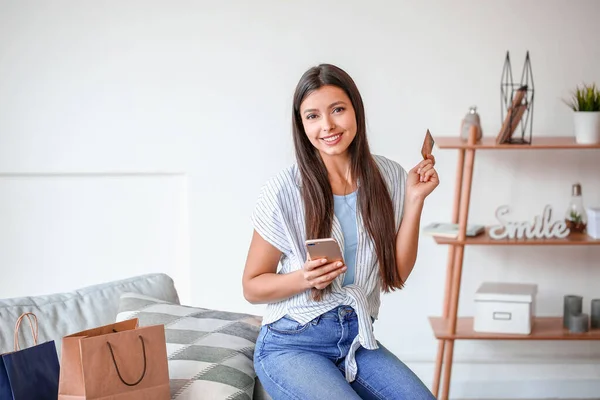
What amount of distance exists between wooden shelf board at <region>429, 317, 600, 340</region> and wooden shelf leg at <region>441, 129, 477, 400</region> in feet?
0.14

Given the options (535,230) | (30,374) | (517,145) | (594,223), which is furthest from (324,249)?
(594,223)

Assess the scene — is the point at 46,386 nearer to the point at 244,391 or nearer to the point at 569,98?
the point at 244,391

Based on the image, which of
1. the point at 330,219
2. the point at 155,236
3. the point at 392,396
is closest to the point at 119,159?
the point at 155,236

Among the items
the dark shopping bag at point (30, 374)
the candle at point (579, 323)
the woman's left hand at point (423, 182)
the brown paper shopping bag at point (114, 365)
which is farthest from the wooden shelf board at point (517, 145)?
the dark shopping bag at point (30, 374)

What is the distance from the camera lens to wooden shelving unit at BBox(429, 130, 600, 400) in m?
3.29

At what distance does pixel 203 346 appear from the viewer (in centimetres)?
221

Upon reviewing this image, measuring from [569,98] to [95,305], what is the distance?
224 centimetres

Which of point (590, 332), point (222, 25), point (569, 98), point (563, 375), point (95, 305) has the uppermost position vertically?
point (222, 25)

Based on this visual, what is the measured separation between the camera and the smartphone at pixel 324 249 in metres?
1.94

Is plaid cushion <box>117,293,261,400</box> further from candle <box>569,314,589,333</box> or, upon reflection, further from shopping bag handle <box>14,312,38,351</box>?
candle <box>569,314,589,333</box>

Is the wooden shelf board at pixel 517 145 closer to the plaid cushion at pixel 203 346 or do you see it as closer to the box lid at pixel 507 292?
the box lid at pixel 507 292

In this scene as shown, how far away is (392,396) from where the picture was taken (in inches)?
79.5

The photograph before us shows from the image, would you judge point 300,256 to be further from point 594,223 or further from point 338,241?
point 594,223

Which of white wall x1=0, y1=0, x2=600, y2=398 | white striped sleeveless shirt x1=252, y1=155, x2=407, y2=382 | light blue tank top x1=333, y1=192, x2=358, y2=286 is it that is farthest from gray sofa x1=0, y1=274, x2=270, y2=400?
white wall x1=0, y1=0, x2=600, y2=398
